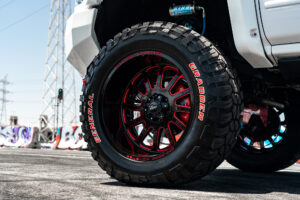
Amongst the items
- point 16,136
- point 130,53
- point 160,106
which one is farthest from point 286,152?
point 16,136

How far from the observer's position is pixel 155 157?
8.04ft

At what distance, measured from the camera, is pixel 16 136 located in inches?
663

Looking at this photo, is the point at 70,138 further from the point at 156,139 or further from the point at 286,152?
the point at 156,139

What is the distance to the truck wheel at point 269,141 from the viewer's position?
405cm

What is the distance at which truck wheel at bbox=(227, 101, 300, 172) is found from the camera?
159 inches

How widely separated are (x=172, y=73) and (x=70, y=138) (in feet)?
40.6

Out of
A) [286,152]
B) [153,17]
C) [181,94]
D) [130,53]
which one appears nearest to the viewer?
[181,94]

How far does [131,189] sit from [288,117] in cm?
249

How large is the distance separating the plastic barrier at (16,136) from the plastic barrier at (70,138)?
2065 millimetres

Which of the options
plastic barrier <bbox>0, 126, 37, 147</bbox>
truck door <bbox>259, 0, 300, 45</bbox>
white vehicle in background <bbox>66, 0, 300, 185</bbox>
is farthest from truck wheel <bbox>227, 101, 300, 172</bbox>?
plastic barrier <bbox>0, 126, 37, 147</bbox>

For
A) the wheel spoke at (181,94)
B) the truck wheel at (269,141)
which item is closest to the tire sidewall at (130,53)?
the wheel spoke at (181,94)

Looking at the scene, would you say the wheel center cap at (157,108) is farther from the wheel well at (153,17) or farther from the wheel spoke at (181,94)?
the wheel well at (153,17)

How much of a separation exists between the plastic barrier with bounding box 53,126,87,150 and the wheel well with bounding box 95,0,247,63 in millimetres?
11237

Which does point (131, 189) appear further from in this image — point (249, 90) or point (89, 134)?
point (249, 90)
